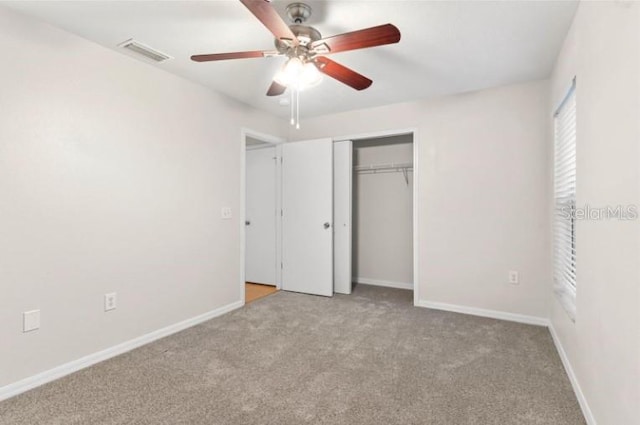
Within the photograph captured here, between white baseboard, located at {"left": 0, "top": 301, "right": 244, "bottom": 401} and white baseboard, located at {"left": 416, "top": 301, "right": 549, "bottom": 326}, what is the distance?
2.37 metres

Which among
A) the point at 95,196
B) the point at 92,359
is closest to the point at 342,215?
the point at 95,196

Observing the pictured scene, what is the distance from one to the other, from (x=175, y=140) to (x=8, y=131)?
1.17 m

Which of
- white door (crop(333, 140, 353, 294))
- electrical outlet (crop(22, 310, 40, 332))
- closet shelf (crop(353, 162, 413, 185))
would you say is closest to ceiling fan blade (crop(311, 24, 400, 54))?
white door (crop(333, 140, 353, 294))

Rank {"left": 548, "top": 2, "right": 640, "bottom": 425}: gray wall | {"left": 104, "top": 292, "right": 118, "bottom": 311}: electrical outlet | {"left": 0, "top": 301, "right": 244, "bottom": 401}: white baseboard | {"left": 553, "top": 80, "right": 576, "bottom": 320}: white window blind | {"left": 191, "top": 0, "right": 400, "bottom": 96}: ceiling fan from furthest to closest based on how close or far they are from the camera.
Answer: {"left": 104, "top": 292, "right": 118, "bottom": 311}: electrical outlet
{"left": 553, "top": 80, "right": 576, "bottom": 320}: white window blind
{"left": 0, "top": 301, "right": 244, "bottom": 401}: white baseboard
{"left": 191, "top": 0, "right": 400, "bottom": 96}: ceiling fan
{"left": 548, "top": 2, "right": 640, "bottom": 425}: gray wall

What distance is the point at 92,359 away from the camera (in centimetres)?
236

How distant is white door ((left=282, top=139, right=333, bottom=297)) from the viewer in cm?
412

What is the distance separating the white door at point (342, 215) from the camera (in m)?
4.20

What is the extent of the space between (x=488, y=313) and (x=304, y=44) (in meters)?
3.10

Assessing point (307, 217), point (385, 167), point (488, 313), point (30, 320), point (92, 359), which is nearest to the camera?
point (30, 320)

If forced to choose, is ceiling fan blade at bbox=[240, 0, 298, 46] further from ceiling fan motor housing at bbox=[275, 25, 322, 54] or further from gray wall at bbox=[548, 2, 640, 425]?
gray wall at bbox=[548, 2, 640, 425]

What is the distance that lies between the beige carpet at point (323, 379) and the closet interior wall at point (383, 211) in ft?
4.95

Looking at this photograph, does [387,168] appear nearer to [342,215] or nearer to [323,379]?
[342,215]

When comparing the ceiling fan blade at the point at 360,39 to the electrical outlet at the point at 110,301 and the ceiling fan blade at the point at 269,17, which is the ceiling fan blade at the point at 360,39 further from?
the electrical outlet at the point at 110,301

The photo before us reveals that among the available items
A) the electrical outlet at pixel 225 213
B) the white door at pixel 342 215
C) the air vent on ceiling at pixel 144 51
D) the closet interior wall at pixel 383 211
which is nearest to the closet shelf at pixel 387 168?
the closet interior wall at pixel 383 211
